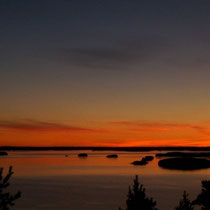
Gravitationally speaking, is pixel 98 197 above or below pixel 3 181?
below

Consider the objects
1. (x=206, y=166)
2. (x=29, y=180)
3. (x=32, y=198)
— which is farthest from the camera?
(x=206, y=166)

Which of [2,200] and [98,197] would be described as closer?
[2,200]

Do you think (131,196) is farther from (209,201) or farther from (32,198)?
(32,198)

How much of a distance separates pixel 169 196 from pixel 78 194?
15238mm

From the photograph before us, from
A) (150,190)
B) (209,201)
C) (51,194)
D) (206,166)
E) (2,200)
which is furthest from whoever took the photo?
(206,166)

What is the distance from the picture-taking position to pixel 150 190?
69.8 meters

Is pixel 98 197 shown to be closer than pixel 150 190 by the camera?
Yes

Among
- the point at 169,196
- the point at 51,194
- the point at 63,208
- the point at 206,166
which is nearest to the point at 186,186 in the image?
the point at 169,196

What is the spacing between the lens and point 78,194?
65.4m

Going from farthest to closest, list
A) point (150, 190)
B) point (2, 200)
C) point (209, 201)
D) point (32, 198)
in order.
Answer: point (150, 190)
point (32, 198)
point (209, 201)
point (2, 200)

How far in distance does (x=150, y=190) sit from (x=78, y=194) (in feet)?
44.1

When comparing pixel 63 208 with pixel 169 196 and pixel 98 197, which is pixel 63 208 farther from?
pixel 169 196

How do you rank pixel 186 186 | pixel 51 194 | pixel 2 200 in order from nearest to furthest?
pixel 2 200 → pixel 51 194 → pixel 186 186

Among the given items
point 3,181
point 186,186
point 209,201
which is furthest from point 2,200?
point 186,186
